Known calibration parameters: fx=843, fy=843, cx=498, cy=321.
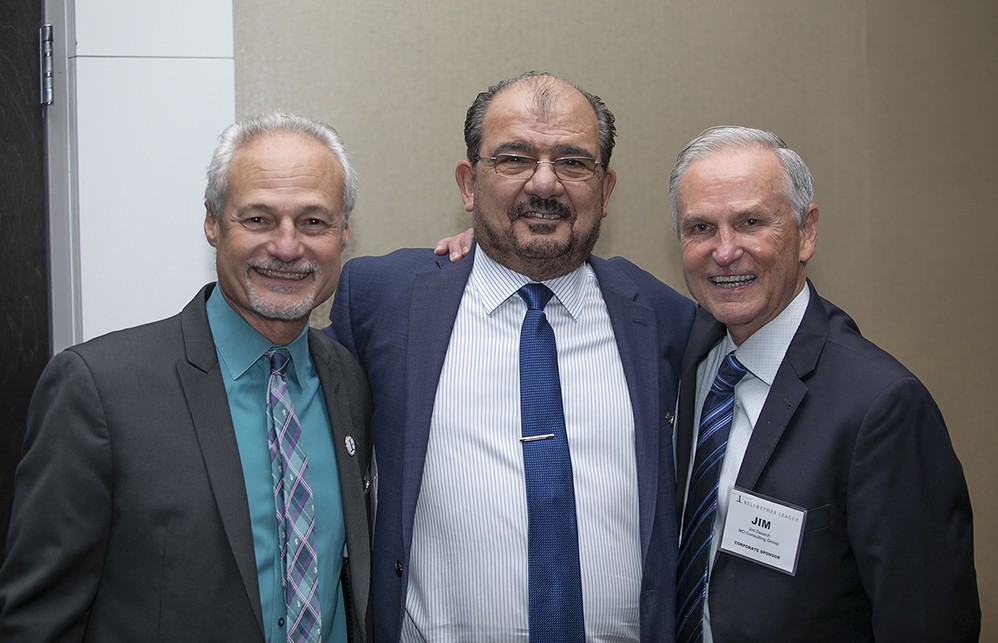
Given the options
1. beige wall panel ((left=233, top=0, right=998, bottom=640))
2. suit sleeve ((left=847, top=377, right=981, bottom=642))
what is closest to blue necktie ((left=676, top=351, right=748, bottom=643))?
suit sleeve ((left=847, top=377, right=981, bottom=642))

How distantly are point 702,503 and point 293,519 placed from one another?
907 millimetres

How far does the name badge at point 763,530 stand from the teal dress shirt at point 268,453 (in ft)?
2.75

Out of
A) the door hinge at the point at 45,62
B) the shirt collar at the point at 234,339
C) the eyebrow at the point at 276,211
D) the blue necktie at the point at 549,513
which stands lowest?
the blue necktie at the point at 549,513

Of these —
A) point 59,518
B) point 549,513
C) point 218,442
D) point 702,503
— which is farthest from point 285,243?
point 702,503

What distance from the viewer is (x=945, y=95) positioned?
3312 millimetres

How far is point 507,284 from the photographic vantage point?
2.13 meters

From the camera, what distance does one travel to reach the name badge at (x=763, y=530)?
172cm

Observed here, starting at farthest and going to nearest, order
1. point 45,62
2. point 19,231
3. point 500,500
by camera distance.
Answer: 1. point 45,62
2. point 19,231
3. point 500,500

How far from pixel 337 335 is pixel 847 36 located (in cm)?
224

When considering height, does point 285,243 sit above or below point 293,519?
above

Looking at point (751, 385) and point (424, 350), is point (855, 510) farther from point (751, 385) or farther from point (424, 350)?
point (424, 350)

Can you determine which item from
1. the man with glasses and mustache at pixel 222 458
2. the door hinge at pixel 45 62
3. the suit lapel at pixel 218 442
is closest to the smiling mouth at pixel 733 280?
Result: the man with glasses and mustache at pixel 222 458

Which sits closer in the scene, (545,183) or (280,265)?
(280,265)

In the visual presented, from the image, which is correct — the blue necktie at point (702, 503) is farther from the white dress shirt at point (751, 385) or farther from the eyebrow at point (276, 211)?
the eyebrow at point (276, 211)
